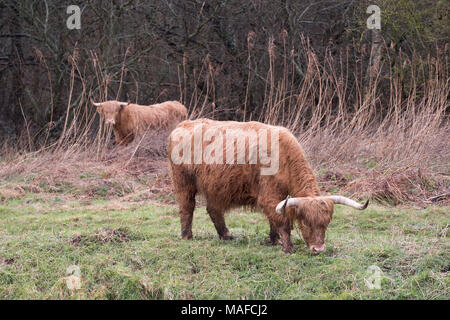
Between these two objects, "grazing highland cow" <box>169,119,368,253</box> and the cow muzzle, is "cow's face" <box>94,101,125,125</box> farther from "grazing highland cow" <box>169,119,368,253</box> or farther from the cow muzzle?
the cow muzzle

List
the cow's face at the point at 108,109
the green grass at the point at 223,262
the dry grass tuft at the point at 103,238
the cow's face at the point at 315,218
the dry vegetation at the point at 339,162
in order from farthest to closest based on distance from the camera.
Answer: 1. the cow's face at the point at 108,109
2. the dry vegetation at the point at 339,162
3. the dry grass tuft at the point at 103,238
4. the cow's face at the point at 315,218
5. the green grass at the point at 223,262

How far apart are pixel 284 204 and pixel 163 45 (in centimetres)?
1285

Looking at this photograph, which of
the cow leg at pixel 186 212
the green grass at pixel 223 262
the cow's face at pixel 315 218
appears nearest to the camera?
the green grass at pixel 223 262

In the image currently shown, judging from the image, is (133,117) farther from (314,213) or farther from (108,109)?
(314,213)

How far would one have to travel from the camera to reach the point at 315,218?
560 cm

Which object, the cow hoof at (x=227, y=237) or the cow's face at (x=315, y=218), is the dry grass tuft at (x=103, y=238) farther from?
the cow's face at (x=315, y=218)

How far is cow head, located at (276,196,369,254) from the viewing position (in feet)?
18.4

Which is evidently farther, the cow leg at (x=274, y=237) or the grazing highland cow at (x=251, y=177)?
the cow leg at (x=274, y=237)

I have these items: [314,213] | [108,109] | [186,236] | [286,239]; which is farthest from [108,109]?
[314,213]

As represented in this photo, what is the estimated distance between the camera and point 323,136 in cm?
1049

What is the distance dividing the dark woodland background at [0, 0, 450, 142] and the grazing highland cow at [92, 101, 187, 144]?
159 cm

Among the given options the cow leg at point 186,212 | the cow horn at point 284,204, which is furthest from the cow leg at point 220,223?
the cow horn at point 284,204

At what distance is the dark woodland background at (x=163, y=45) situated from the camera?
51.5 feet

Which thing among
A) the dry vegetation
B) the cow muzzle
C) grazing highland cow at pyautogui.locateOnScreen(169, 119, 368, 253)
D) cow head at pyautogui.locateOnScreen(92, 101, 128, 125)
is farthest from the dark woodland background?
the cow muzzle
